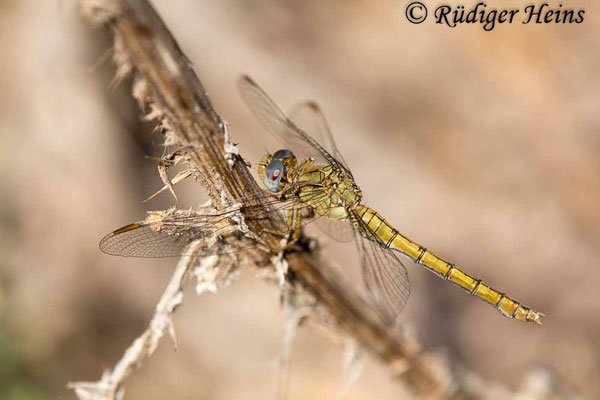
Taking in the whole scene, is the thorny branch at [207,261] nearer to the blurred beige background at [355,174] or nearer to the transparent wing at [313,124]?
the transparent wing at [313,124]

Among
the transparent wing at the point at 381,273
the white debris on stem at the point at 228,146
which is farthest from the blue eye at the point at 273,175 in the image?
the white debris on stem at the point at 228,146

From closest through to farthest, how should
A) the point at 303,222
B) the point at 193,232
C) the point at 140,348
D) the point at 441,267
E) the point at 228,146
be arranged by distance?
the point at 228,146 < the point at 140,348 < the point at 193,232 < the point at 303,222 < the point at 441,267

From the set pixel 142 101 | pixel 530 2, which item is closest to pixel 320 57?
pixel 530 2

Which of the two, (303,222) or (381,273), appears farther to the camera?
(381,273)

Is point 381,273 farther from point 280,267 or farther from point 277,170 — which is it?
point 280,267

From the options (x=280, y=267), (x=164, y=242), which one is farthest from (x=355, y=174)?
(x=280, y=267)

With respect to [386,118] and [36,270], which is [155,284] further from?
[386,118]
